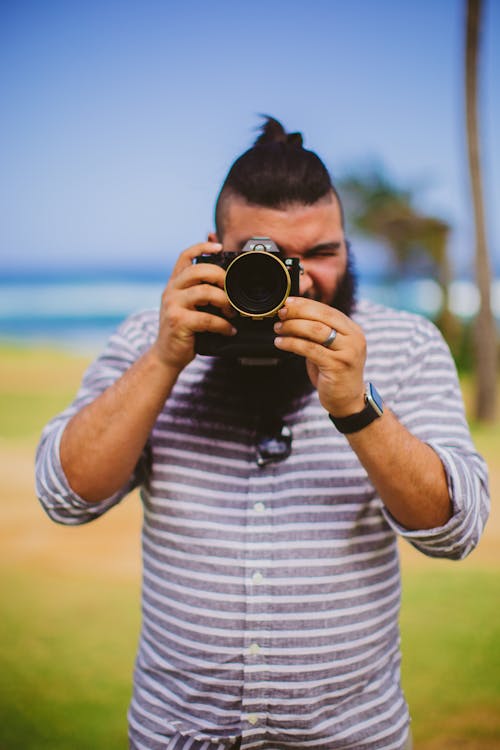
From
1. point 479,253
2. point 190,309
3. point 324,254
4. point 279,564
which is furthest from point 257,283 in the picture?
point 479,253

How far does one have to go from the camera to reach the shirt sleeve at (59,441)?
1166 mm

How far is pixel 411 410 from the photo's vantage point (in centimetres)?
120

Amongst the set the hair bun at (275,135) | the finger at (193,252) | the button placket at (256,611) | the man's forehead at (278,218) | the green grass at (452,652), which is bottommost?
the green grass at (452,652)

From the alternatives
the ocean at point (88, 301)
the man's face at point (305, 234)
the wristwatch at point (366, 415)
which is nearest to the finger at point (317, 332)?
the wristwatch at point (366, 415)

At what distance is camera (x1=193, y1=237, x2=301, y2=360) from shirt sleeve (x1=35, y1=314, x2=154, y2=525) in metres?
0.26

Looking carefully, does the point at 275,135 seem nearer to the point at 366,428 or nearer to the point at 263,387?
the point at 263,387

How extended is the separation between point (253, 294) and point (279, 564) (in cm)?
49

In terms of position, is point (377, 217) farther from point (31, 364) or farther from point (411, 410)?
point (411, 410)

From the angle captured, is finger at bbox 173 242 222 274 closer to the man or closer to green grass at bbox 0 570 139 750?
the man

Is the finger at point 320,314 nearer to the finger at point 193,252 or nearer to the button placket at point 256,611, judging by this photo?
the finger at point 193,252

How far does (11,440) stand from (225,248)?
421 cm

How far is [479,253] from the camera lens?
17.1 feet

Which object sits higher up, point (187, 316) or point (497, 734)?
point (187, 316)

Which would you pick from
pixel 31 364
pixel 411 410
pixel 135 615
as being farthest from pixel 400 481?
pixel 31 364
